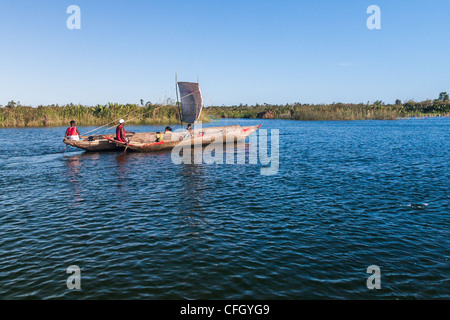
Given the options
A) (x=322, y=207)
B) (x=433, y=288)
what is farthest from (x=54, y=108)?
(x=433, y=288)

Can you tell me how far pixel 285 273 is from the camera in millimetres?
7773

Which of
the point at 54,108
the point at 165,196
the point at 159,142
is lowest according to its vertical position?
the point at 165,196

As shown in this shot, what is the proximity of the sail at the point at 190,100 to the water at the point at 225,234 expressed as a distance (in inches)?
501

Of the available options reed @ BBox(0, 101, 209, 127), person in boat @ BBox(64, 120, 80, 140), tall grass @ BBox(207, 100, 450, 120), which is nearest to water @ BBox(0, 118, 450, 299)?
person in boat @ BBox(64, 120, 80, 140)

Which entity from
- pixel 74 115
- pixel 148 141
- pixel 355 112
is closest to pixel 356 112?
pixel 355 112

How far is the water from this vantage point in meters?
7.31

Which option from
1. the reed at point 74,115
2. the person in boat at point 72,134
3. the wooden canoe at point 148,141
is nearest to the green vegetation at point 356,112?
the reed at point 74,115

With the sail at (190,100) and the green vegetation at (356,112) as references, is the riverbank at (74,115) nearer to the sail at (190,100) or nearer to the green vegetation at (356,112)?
the green vegetation at (356,112)

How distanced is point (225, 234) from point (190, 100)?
22.0 meters

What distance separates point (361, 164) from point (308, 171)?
4.65 metres

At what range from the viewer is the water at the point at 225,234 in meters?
Answer: 7.31

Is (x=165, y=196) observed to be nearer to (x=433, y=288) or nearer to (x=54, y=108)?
(x=433, y=288)

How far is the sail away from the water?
12.7m

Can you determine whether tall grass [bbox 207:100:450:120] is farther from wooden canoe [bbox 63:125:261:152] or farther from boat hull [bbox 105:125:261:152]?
wooden canoe [bbox 63:125:261:152]
